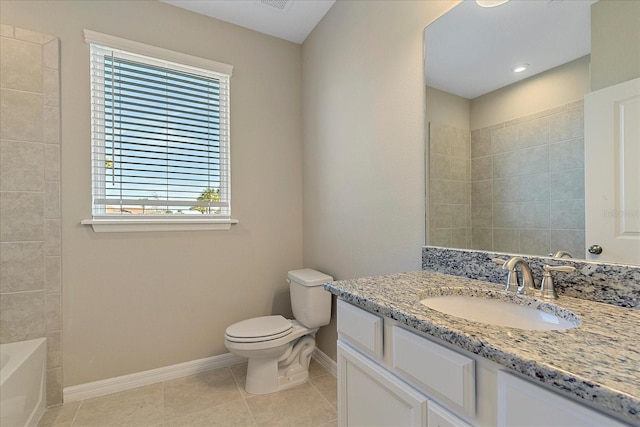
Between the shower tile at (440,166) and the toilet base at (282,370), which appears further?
the toilet base at (282,370)

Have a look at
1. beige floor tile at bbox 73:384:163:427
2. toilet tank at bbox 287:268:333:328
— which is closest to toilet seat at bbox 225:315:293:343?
toilet tank at bbox 287:268:333:328

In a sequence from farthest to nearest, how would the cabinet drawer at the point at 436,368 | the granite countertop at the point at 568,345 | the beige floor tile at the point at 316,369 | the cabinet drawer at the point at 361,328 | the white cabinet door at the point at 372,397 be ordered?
the beige floor tile at the point at 316,369, the cabinet drawer at the point at 361,328, the white cabinet door at the point at 372,397, the cabinet drawer at the point at 436,368, the granite countertop at the point at 568,345

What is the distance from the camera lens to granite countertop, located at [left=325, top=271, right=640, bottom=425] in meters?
0.45

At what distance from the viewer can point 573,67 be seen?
96 centimetres

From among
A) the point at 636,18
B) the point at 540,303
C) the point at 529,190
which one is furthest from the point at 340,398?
the point at 636,18

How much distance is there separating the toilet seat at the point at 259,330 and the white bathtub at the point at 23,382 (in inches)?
38.6

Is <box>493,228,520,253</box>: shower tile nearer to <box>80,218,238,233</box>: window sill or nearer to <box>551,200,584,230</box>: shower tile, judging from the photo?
<box>551,200,584,230</box>: shower tile

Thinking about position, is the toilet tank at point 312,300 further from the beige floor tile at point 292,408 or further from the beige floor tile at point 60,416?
→ the beige floor tile at point 60,416

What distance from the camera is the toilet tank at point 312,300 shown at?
6.69 ft

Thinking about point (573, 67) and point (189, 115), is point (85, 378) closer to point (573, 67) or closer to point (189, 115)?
point (189, 115)

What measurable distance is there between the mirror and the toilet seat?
112cm

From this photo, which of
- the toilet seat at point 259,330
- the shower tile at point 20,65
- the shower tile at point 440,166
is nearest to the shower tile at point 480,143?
the shower tile at point 440,166

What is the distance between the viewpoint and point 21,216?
1.71 meters

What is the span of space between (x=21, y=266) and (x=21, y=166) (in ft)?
1.90
